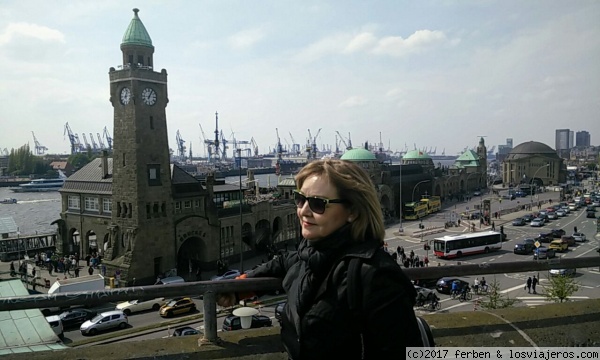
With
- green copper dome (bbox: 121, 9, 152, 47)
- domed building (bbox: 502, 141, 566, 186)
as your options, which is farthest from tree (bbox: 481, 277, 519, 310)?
domed building (bbox: 502, 141, 566, 186)

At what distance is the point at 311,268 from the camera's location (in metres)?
2.73

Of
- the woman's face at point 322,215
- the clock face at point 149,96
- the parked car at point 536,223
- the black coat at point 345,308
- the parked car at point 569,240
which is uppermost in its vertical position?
the clock face at point 149,96

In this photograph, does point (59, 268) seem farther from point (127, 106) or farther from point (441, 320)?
point (441, 320)

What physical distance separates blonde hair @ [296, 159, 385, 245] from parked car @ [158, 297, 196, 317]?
79.2 feet

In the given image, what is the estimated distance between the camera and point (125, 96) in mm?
34688

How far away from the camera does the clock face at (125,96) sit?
113 feet

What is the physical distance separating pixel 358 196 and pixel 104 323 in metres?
22.9

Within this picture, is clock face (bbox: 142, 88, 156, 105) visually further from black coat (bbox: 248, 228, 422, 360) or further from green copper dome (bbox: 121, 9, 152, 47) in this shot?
black coat (bbox: 248, 228, 422, 360)

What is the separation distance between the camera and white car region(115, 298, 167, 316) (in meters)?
25.6

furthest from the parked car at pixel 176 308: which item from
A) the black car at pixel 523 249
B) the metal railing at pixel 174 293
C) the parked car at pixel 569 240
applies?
the parked car at pixel 569 240

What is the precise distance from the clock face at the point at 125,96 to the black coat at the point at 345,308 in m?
34.7

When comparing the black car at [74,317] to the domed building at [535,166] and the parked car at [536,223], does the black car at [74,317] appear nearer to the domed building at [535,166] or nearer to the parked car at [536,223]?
the parked car at [536,223]

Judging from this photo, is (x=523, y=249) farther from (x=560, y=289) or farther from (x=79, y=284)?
(x=79, y=284)

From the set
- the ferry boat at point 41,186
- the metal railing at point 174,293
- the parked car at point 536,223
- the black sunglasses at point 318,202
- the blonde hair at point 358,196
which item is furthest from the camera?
the ferry boat at point 41,186
